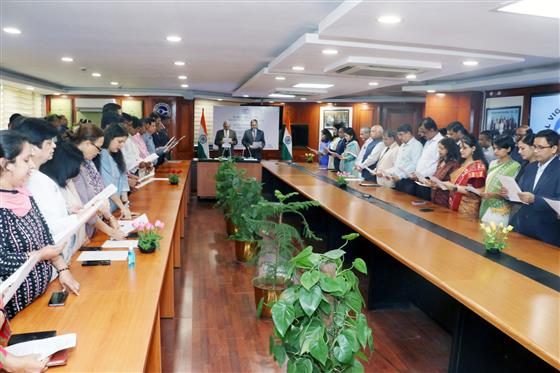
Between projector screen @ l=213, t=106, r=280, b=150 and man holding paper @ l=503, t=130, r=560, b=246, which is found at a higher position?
projector screen @ l=213, t=106, r=280, b=150

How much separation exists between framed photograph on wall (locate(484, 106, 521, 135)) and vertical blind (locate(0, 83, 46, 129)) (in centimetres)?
980

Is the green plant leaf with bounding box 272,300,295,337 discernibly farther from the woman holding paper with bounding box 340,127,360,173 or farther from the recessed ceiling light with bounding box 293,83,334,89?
the recessed ceiling light with bounding box 293,83,334,89

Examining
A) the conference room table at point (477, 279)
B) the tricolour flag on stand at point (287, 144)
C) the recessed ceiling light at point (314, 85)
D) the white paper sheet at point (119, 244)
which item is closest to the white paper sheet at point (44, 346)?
the white paper sheet at point (119, 244)

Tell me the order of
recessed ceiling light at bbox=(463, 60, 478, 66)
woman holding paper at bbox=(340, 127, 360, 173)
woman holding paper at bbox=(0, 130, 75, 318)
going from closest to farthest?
woman holding paper at bbox=(0, 130, 75, 318) < recessed ceiling light at bbox=(463, 60, 478, 66) < woman holding paper at bbox=(340, 127, 360, 173)

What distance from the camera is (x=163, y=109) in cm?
1257

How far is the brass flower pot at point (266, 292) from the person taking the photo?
144 inches

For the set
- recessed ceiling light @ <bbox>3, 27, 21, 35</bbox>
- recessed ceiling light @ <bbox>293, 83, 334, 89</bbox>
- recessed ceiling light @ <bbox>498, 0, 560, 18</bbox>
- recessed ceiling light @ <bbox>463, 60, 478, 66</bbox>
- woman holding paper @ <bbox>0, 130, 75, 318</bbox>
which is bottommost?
woman holding paper @ <bbox>0, 130, 75, 318</bbox>

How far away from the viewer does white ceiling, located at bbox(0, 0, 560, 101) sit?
139 inches

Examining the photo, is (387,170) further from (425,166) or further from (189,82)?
(189,82)

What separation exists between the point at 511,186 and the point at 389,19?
1.55 meters

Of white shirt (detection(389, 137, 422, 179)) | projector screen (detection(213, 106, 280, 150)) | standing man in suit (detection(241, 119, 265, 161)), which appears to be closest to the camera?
white shirt (detection(389, 137, 422, 179))

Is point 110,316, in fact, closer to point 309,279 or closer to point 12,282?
point 12,282

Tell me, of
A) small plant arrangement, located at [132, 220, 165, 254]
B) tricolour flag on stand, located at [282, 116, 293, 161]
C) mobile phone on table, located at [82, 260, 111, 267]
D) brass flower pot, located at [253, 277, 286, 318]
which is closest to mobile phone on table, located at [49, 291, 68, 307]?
mobile phone on table, located at [82, 260, 111, 267]

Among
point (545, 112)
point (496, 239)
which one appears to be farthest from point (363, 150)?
point (496, 239)
